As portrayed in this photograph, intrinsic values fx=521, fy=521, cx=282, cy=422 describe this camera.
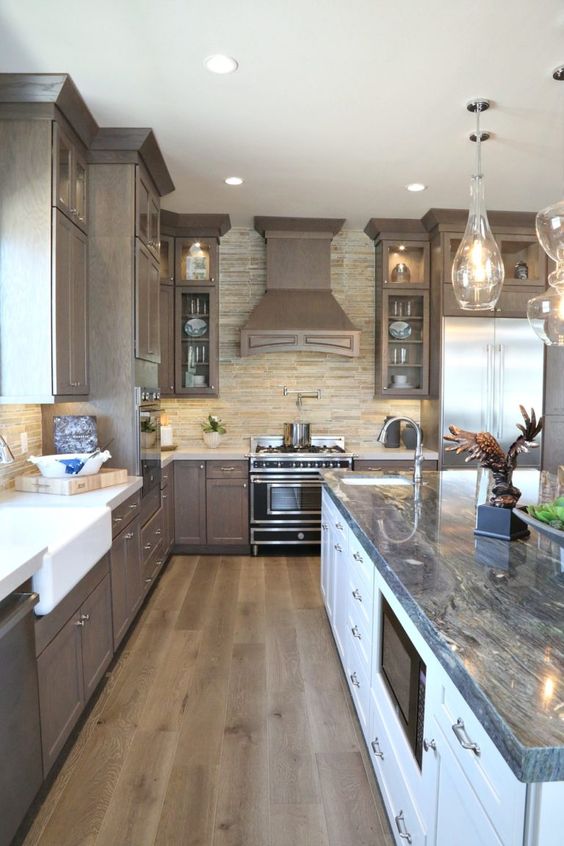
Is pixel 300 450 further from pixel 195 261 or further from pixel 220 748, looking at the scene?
pixel 220 748

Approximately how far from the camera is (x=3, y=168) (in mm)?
2625

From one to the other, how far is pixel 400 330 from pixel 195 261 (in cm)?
200

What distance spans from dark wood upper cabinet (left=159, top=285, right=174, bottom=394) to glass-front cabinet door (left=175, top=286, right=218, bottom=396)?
48mm

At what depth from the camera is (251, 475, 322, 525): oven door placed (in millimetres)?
4516

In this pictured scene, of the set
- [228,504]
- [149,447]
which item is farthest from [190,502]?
[149,447]

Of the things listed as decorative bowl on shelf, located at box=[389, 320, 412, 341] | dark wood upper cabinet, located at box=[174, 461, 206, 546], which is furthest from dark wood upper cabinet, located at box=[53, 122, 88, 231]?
decorative bowl on shelf, located at box=[389, 320, 412, 341]

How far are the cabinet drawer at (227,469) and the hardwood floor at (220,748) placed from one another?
4.63 feet

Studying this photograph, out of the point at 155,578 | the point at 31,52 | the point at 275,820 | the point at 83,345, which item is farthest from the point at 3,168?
the point at 275,820

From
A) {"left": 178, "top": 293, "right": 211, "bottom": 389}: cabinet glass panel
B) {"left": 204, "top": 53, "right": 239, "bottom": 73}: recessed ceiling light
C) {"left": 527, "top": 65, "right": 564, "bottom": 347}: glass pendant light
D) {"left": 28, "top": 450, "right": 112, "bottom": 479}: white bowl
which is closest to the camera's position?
{"left": 527, "top": 65, "right": 564, "bottom": 347}: glass pendant light

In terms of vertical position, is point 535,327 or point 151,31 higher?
point 151,31

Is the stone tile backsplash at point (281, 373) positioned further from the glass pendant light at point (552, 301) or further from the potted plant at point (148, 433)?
the glass pendant light at point (552, 301)

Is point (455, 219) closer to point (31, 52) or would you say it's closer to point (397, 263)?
point (397, 263)

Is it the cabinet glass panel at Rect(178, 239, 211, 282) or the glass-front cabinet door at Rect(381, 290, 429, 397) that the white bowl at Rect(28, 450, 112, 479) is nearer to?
the cabinet glass panel at Rect(178, 239, 211, 282)

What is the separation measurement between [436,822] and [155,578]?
2.85 m
